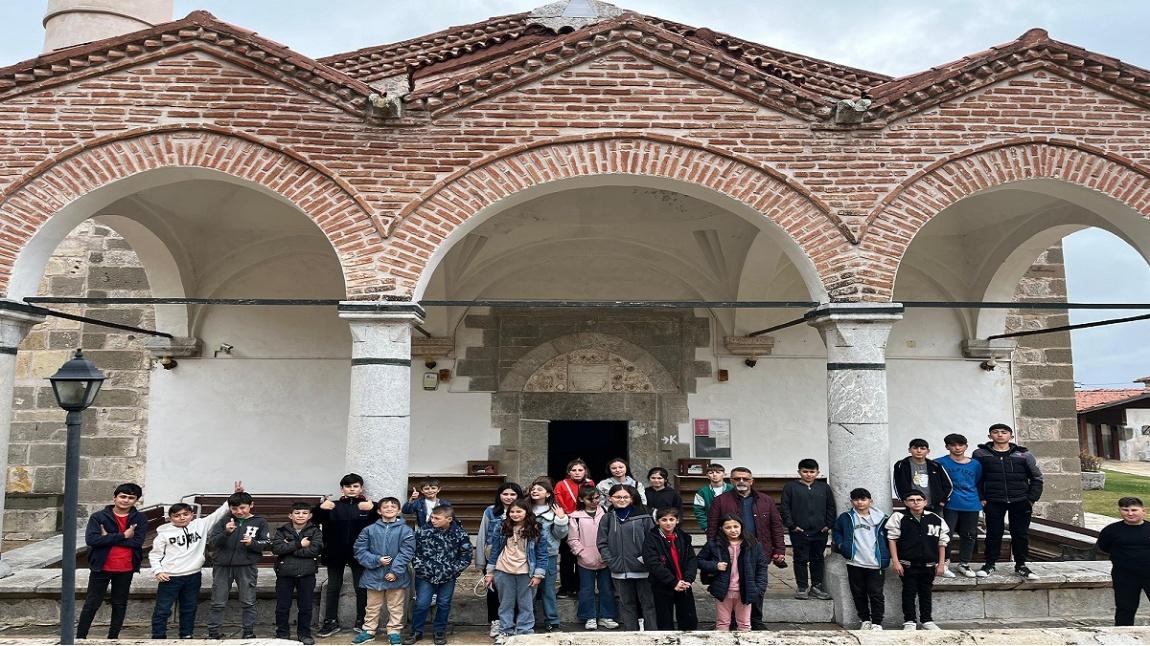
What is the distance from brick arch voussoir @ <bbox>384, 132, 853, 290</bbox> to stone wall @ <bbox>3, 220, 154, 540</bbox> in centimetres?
529

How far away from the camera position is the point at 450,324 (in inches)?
348

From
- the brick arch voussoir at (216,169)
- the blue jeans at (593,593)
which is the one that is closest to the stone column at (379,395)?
the brick arch voussoir at (216,169)

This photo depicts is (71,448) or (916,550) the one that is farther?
(916,550)

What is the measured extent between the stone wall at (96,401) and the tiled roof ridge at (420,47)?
3.82 m

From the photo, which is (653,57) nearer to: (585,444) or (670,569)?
(670,569)

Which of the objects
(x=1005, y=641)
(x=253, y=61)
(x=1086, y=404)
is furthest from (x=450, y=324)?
(x=1086, y=404)

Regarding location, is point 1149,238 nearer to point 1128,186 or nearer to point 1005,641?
point 1128,186

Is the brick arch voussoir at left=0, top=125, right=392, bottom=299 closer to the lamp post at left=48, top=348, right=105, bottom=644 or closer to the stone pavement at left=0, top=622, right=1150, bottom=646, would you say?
the lamp post at left=48, top=348, right=105, bottom=644

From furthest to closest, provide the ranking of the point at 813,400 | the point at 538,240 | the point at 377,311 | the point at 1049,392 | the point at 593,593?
the point at 1049,392 < the point at 813,400 < the point at 538,240 < the point at 377,311 < the point at 593,593

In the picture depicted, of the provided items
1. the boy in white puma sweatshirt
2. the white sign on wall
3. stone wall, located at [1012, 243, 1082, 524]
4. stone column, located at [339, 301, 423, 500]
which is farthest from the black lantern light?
stone wall, located at [1012, 243, 1082, 524]

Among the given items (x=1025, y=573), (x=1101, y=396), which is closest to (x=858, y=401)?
(x=1025, y=573)

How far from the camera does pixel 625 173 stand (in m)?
5.76

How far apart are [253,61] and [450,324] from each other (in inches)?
152

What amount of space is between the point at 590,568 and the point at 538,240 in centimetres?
467
